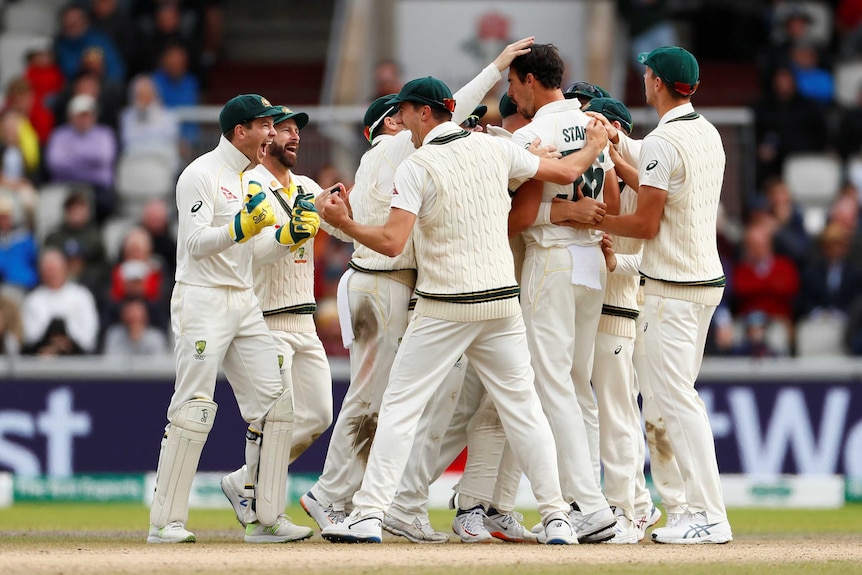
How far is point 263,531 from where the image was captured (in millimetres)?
8883

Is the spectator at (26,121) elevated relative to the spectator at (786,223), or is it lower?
elevated

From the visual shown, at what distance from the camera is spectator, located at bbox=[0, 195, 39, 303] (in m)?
15.3

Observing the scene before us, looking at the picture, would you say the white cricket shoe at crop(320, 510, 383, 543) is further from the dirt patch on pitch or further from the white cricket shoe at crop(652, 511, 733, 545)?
the white cricket shoe at crop(652, 511, 733, 545)

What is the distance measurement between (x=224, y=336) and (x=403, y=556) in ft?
5.49

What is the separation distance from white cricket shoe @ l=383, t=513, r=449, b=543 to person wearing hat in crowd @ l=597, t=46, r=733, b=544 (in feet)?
4.17

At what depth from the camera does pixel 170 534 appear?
339 inches

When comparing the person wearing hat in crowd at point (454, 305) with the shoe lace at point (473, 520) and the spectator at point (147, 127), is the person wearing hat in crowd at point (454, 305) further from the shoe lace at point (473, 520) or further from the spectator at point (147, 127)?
the spectator at point (147, 127)

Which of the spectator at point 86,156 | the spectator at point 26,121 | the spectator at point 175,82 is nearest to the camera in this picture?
the spectator at point 86,156

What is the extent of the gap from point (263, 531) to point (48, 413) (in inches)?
198

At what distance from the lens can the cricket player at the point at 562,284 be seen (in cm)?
858

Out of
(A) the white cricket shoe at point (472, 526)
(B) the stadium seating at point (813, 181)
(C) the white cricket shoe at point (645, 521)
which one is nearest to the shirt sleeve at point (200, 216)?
(A) the white cricket shoe at point (472, 526)

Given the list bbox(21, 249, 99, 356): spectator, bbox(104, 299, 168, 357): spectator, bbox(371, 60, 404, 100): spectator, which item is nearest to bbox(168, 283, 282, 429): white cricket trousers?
bbox(104, 299, 168, 357): spectator

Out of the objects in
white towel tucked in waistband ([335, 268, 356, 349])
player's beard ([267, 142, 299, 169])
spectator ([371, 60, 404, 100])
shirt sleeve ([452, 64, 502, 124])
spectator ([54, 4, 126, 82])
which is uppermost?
spectator ([54, 4, 126, 82])

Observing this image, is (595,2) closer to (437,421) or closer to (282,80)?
(282,80)
